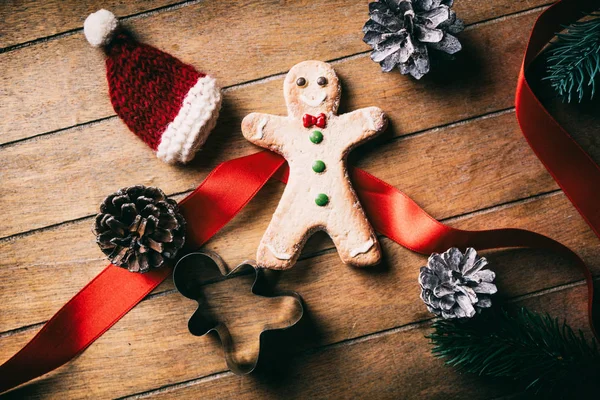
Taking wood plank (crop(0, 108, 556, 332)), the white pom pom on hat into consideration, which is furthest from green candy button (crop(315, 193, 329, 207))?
the white pom pom on hat

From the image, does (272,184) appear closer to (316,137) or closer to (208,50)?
(316,137)

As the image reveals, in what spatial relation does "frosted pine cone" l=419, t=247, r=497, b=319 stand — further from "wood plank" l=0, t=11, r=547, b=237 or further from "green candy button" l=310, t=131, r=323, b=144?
"green candy button" l=310, t=131, r=323, b=144

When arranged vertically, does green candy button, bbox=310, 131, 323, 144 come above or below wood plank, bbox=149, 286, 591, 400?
above

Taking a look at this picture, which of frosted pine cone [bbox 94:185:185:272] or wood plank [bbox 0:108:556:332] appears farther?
wood plank [bbox 0:108:556:332]

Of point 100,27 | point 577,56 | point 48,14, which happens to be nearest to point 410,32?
point 577,56

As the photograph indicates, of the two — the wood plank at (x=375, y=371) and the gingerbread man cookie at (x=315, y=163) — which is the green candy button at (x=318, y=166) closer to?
the gingerbread man cookie at (x=315, y=163)

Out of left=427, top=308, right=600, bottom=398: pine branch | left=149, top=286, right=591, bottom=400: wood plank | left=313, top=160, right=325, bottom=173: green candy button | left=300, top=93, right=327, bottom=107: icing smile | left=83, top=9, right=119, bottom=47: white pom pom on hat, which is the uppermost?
left=83, top=9, right=119, bottom=47: white pom pom on hat
